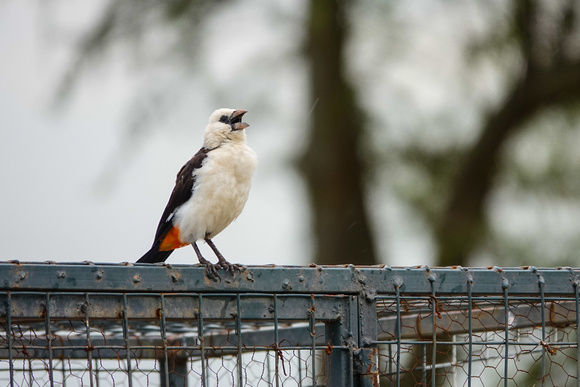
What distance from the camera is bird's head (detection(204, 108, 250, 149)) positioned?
4.25 m

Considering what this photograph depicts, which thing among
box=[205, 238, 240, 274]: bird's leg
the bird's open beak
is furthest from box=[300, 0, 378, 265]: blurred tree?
box=[205, 238, 240, 274]: bird's leg

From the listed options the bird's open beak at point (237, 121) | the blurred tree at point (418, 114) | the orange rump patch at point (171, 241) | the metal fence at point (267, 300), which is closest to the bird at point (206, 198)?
the orange rump patch at point (171, 241)

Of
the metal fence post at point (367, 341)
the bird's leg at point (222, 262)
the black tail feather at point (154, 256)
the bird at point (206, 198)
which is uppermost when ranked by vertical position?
the bird at point (206, 198)

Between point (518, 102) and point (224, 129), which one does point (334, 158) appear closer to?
point (518, 102)

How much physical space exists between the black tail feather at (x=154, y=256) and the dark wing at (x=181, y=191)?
0.34 ft

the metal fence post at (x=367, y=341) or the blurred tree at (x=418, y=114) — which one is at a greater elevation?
the blurred tree at (x=418, y=114)

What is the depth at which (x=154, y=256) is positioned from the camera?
4.13 metres

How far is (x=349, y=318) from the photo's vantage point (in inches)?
96.1

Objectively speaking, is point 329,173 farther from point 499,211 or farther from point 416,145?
point 499,211

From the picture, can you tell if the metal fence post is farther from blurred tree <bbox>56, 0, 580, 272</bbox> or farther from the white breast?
blurred tree <bbox>56, 0, 580, 272</bbox>

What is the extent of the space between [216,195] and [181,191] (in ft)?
0.79

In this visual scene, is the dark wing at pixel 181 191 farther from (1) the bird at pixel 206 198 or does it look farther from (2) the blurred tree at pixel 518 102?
(2) the blurred tree at pixel 518 102

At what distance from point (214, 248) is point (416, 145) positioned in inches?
167

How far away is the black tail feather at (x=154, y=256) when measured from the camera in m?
4.09
